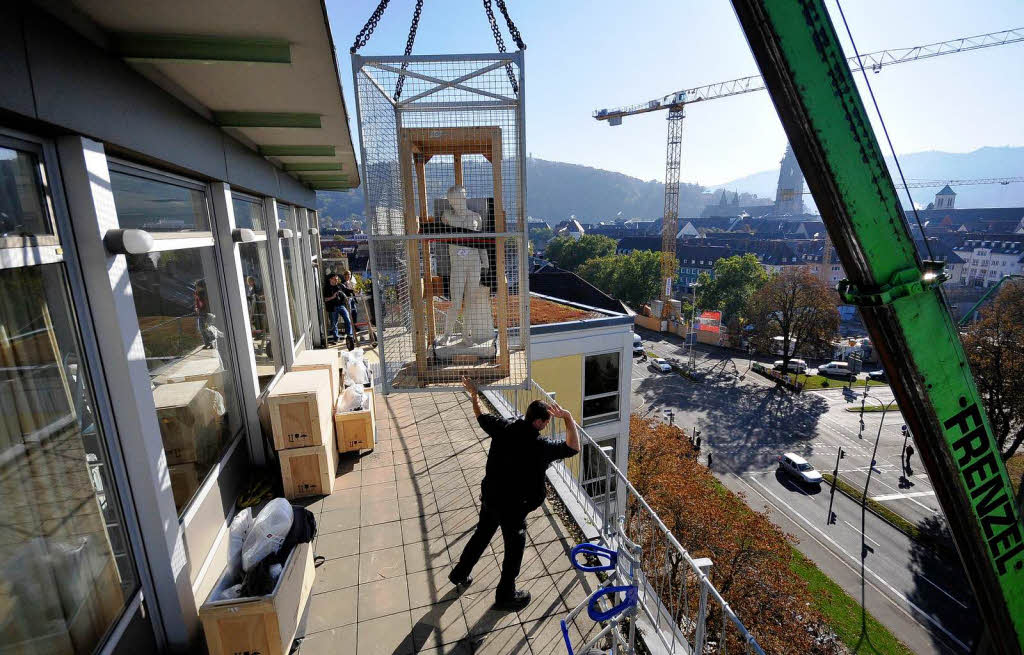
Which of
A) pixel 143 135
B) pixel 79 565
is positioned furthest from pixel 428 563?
pixel 143 135

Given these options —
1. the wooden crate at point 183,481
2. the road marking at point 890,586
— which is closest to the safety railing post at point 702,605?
the wooden crate at point 183,481

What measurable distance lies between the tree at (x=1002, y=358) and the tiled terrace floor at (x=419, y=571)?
20090 millimetres

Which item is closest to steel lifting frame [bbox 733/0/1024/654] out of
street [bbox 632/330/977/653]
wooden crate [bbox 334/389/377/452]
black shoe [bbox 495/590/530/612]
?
black shoe [bbox 495/590/530/612]

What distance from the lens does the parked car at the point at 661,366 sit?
36344 millimetres

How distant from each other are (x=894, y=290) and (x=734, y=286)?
45.6m

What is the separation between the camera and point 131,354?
2613mm

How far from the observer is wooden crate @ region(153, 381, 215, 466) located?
3.24 metres

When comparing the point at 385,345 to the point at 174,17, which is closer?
the point at 174,17

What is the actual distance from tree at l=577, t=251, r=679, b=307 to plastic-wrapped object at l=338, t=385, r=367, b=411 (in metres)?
47.4

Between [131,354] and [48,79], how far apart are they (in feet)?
4.48

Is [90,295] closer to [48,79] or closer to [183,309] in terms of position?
[48,79]

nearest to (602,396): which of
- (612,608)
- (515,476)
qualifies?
(515,476)

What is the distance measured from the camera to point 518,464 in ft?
10.4

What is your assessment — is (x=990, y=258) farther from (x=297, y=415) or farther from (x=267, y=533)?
(x=267, y=533)
